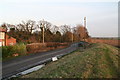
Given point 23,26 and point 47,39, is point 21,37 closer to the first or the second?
point 23,26

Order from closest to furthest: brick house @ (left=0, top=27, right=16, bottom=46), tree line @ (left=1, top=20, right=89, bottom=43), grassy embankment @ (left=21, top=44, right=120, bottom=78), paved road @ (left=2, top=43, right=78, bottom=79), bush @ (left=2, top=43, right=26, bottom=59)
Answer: grassy embankment @ (left=21, top=44, right=120, bottom=78) → paved road @ (left=2, top=43, right=78, bottom=79) → bush @ (left=2, top=43, right=26, bottom=59) → brick house @ (left=0, top=27, right=16, bottom=46) → tree line @ (left=1, top=20, right=89, bottom=43)

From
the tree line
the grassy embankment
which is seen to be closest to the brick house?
the tree line

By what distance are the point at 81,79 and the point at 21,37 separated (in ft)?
126

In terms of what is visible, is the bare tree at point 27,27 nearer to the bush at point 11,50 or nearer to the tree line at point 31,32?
the tree line at point 31,32

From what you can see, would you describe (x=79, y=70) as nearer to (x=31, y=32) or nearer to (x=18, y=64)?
(x=18, y=64)

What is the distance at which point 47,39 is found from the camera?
156 feet

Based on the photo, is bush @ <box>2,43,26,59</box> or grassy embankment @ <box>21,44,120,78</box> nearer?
A: grassy embankment @ <box>21,44,120,78</box>

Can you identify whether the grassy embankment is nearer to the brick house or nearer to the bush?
the bush

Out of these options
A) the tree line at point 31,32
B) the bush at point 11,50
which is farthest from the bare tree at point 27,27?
the bush at point 11,50

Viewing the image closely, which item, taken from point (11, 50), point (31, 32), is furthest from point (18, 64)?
point (31, 32)

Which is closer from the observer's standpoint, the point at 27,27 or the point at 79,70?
the point at 79,70

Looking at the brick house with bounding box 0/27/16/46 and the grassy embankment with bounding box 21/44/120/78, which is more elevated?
the brick house with bounding box 0/27/16/46

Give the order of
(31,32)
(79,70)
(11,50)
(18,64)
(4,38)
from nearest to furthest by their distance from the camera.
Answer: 1. (79,70)
2. (18,64)
3. (11,50)
4. (4,38)
5. (31,32)

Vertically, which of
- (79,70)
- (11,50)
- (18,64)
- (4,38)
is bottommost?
(18,64)
